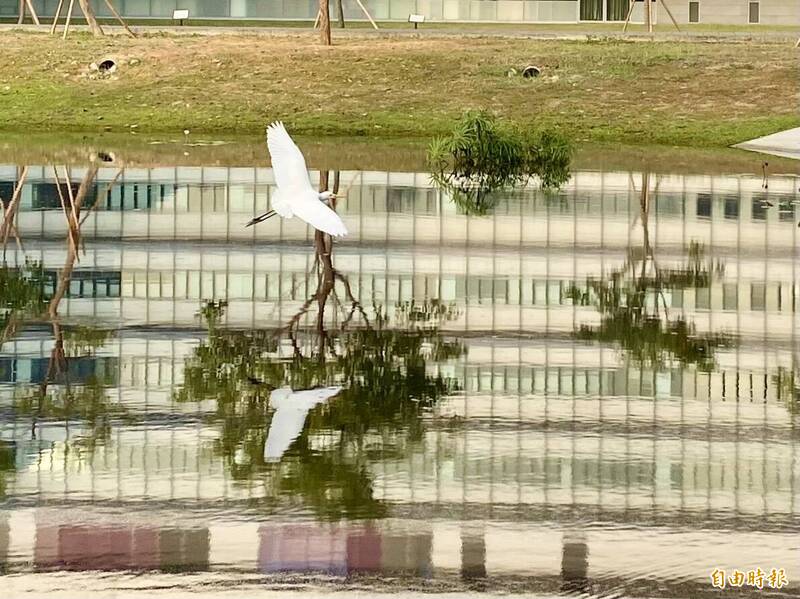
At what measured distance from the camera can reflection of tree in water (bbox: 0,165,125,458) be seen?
14.4 meters

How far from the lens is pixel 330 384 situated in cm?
1577

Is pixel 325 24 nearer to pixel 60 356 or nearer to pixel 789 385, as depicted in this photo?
pixel 60 356

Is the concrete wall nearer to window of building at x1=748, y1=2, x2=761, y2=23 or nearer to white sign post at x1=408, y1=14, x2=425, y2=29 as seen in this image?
white sign post at x1=408, y1=14, x2=425, y2=29

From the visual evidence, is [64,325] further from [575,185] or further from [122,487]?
[575,185]

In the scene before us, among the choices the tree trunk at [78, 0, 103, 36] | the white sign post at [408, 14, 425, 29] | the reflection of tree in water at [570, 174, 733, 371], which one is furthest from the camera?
the white sign post at [408, 14, 425, 29]

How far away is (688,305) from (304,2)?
72.4 meters

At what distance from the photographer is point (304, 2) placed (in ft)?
299

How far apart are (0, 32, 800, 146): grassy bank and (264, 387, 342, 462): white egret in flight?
30.5 meters

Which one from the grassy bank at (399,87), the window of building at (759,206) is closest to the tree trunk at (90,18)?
the grassy bank at (399,87)

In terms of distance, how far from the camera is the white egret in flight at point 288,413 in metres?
13.4

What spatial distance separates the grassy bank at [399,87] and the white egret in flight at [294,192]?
25308 mm

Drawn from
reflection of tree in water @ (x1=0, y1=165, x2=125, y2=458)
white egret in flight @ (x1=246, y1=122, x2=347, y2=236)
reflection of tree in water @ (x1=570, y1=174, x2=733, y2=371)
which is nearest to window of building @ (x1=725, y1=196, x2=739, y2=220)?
reflection of tree in water @ (x1=570, y1=174, x2=733, y2=371)

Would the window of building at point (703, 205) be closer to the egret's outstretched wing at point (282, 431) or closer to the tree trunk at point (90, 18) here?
the egret's outstretched wing at point (282, 431)

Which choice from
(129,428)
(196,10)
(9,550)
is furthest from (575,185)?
(196,10)
